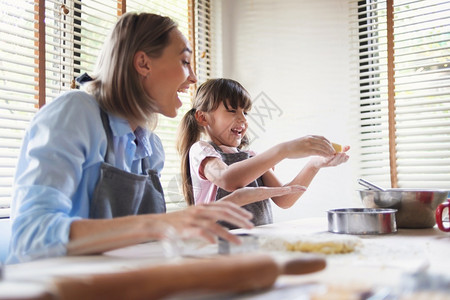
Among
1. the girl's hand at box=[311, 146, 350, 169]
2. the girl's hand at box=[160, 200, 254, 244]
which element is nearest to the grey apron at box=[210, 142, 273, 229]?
the girl's hand at box=[311, 146, 350, 169]

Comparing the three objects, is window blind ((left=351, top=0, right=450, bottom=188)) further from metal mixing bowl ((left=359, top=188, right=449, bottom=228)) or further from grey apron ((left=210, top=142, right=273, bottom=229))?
metal mixing bowl ((left=359, top=188, right=449, bottom=228))

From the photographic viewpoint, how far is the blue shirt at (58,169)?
0.81m

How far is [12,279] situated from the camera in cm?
51

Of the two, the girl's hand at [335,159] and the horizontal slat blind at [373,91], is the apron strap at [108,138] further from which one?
the horizontal slat blind at [373,91]

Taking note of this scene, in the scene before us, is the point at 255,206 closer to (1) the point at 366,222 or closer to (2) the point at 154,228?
(1) the point at 366,222

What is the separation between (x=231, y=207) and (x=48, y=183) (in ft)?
1.24

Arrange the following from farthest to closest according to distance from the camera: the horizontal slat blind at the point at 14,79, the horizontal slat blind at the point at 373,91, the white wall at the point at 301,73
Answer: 1. the white wall at the point at 301,73
2. the horizontal slat blind at the point at 373,91
3. the horizontal slat blind at the point at 14,79

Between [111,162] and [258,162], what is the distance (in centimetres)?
64

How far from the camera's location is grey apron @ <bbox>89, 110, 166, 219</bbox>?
1016 mm

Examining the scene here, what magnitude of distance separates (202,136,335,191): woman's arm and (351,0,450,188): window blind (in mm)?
1122

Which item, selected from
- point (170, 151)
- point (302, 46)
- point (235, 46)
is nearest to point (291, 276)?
point (170, 151)

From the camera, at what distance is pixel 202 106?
1934mm

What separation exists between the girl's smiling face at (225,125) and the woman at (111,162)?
1.59ft

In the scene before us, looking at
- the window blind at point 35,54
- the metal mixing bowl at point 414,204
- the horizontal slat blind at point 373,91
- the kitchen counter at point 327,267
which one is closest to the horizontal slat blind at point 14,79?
the window blind at point 35,54
